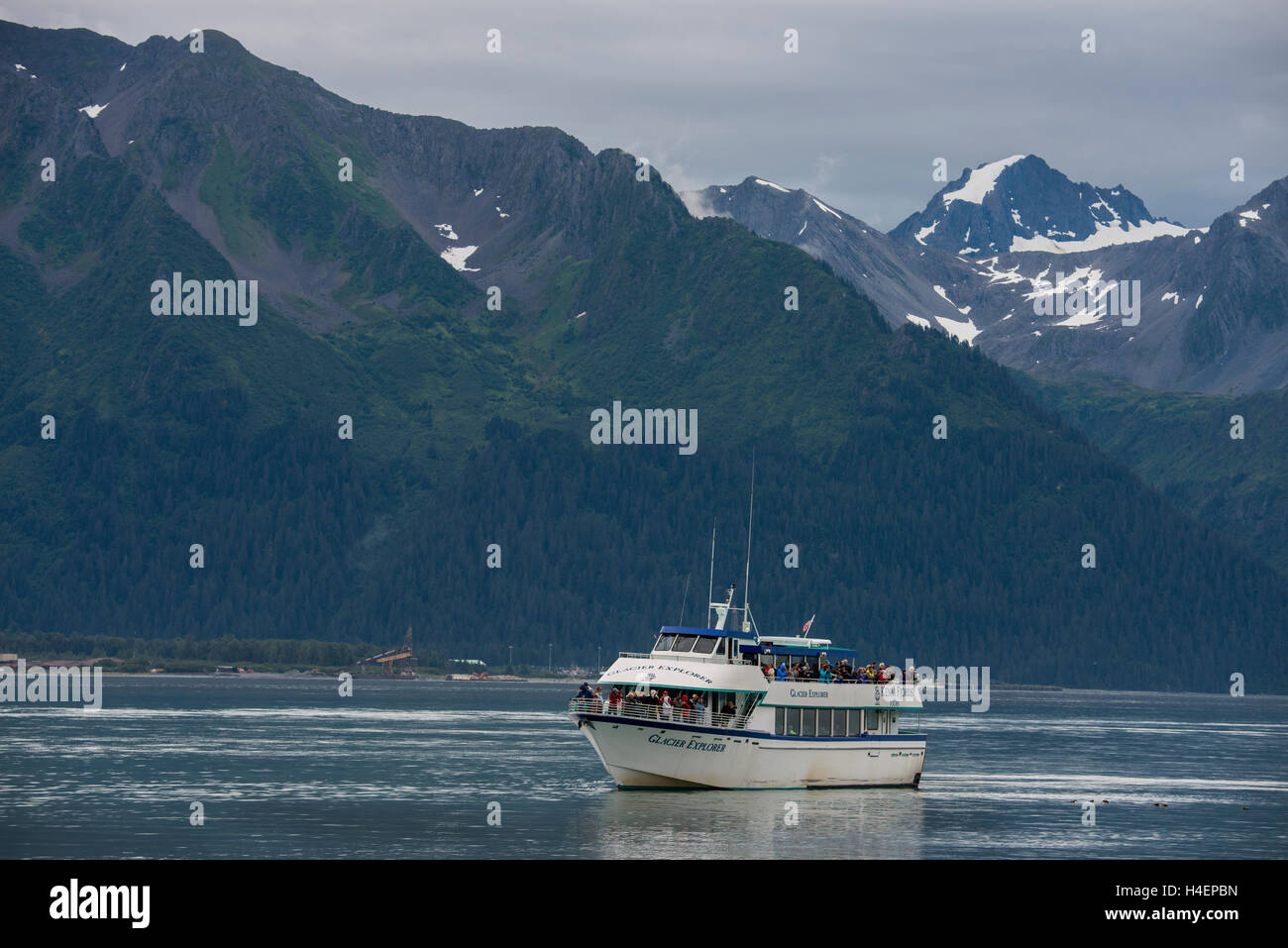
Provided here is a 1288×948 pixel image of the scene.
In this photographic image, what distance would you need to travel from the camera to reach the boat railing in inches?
3954

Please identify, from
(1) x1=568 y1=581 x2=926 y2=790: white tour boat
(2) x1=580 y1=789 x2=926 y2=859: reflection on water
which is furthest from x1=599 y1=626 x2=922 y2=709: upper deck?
(2) x1=580 y1=789 x2=926 y2=859: reflection on water

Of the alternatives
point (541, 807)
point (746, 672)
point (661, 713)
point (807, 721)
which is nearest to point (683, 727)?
point (661, 713)

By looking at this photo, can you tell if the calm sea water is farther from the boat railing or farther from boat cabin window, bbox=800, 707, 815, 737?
the boat railing

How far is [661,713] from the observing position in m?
101

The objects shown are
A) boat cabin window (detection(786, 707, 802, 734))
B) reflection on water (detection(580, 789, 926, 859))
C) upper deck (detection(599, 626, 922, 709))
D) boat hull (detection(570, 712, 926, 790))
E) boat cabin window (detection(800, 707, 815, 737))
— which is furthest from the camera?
boat cabin window (detection(800, 707, 815, 737))

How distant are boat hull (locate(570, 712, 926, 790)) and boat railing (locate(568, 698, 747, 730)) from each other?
0.33 meters

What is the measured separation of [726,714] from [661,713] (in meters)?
3.64

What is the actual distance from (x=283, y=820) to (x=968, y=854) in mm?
33482

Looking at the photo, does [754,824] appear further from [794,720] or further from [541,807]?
[541,807]

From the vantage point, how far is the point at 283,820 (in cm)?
9500
